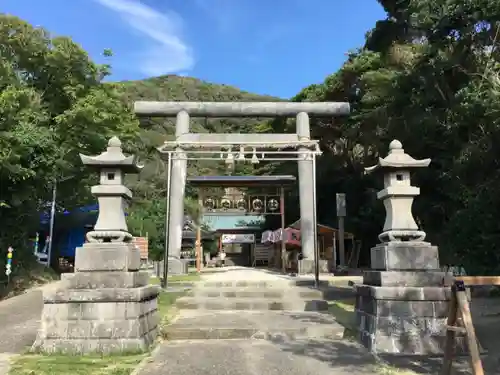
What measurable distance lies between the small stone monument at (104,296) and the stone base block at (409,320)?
10.8ft

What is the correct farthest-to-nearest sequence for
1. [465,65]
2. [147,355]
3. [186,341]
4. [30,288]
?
[30,288], [465,65], [186,341], [147,355]

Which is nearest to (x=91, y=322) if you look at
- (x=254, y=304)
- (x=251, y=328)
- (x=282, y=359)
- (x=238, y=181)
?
(x=251, y=328)

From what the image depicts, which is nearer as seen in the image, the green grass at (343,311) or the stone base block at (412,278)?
the stone base block at (412,278)

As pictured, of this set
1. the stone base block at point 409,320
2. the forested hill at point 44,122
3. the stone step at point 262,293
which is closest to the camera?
the stone base block at point 409,320

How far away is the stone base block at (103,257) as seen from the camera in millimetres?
6230

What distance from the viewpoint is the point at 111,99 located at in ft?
57.5

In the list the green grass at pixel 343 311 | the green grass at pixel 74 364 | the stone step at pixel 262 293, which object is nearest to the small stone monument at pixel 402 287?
the green grass at pixel 343 311

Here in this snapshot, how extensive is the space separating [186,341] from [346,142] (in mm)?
19491

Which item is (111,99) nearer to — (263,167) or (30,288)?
(30,288)

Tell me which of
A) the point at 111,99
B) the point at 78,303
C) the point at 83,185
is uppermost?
the point at 111,99

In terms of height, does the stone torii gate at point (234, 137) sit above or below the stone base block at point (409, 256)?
above

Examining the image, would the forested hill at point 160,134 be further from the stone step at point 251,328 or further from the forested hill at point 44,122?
the stone step at point 251,328

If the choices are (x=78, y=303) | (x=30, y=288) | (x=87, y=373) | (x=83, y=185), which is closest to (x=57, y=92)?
(x=83, y=185)

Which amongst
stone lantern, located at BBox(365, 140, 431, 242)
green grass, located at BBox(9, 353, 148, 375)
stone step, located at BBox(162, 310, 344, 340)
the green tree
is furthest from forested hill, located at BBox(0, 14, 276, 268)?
stone lantern, located at BBox(365, 140, 431, 242)
